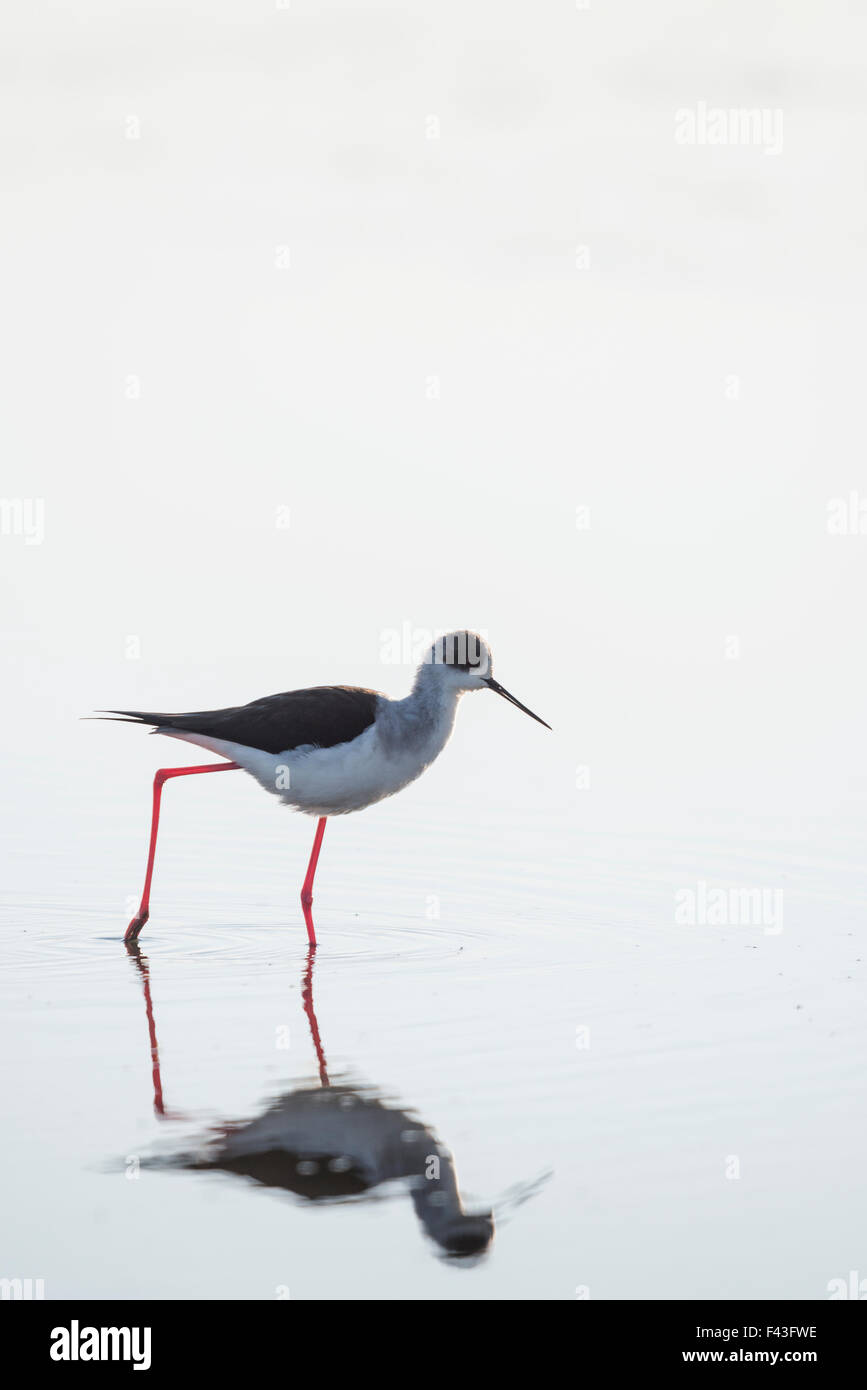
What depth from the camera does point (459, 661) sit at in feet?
39.0

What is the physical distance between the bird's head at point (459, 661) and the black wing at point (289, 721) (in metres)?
0.60

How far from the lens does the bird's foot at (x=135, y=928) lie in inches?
416

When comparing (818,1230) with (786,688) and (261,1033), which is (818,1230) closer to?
(261,1033)

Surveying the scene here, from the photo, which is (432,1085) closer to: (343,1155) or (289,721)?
(343,1155)

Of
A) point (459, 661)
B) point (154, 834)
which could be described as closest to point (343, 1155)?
point (154, 834)

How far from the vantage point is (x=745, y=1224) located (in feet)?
21.9

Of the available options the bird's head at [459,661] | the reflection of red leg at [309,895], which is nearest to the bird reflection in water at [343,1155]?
the reflection of red leg at [309,895]

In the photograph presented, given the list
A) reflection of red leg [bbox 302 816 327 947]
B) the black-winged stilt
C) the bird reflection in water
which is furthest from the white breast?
the bird reflection in water

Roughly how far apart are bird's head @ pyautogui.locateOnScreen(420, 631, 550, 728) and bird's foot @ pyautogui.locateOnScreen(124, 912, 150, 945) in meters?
2.38

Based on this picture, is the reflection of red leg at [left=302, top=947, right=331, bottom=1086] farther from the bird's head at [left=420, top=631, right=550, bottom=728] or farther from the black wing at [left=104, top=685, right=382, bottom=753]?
the bird's head at [left=420, top=631, right=550, bottom=728]

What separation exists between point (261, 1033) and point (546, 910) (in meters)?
3.13

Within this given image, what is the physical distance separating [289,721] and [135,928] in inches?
59.6

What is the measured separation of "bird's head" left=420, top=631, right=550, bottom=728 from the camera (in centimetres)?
1187
